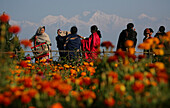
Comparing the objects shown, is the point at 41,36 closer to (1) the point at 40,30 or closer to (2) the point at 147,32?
(1) the point at 40,30

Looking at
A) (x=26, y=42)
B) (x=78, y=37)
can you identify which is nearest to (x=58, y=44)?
(x=78, y=37)

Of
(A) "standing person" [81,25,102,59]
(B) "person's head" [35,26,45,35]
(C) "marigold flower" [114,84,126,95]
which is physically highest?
(B) "person's head" [35,26,45,35]

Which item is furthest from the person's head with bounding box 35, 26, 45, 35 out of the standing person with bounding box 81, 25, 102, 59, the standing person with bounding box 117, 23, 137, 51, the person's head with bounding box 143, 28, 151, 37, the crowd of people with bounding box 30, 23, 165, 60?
the person's head with bounding box 143, 28, 151, 37

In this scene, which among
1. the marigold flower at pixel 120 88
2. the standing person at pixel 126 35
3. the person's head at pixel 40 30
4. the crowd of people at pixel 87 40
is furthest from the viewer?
the person's head at pixel 40 30

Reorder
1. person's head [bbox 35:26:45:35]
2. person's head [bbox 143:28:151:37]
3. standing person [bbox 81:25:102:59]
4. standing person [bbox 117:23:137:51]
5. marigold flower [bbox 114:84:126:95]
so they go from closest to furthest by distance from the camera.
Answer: marigold flower [bbox 114:84:126:95]
standing person [bbox 117:23:137:51]
standing person [bbox 81:25:102:59]
person's head [bbox 143:28:151:37]
person's head [bbox 35:26:45:35]


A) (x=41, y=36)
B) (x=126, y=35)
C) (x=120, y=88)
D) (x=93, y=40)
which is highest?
(x=41, y=36)

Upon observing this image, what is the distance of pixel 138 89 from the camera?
2797 mm

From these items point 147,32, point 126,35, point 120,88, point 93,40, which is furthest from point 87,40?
point 120,88

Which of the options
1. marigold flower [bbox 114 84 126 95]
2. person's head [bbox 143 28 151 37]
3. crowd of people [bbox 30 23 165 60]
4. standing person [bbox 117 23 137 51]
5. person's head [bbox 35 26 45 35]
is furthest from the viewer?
person's head [bbox 35 26 45 35]

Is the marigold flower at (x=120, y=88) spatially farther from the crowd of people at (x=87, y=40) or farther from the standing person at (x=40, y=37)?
the standing person at (x=40, y=37)

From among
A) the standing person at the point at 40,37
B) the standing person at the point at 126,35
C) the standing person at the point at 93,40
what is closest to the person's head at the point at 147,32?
the standing person at the point at 126,35

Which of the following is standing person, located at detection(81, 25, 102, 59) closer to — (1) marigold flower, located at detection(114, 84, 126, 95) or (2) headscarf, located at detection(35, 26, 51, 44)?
(2) headscarf, located at detection(35, 26, 51, 44)

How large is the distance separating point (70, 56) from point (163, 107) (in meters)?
7.17

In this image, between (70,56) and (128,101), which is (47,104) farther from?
(70,56)
